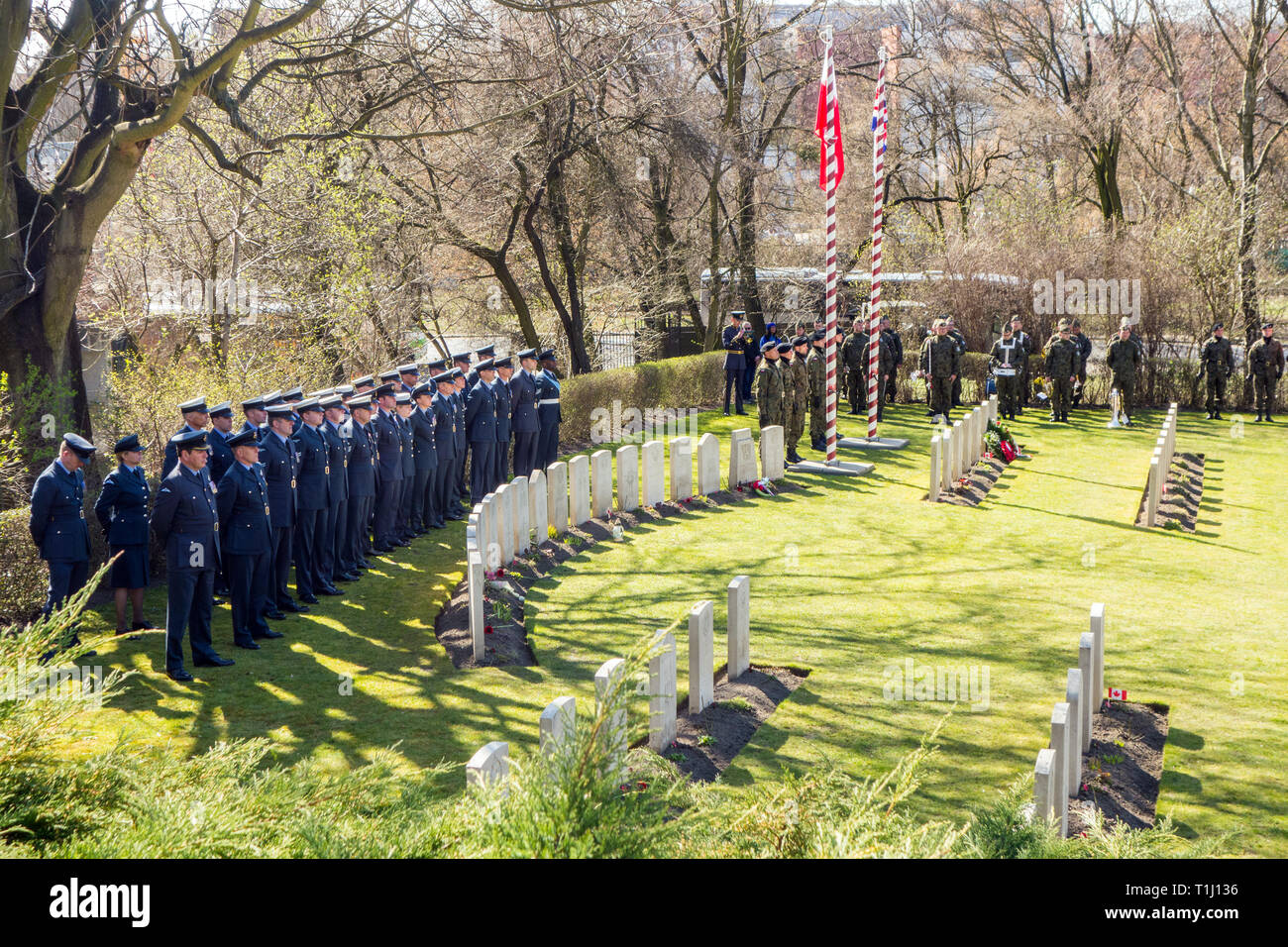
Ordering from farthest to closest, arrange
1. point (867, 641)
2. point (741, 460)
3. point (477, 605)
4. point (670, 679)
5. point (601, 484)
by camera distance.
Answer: point (741, 460) → point (601, 484) → point (867, 641) → point (477, 605) → point (670, 679)

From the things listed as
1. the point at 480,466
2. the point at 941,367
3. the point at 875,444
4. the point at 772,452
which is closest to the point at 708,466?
the point at 772,452

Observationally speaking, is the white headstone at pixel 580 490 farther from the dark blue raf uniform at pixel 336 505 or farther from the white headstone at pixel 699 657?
the white headstone at pixel 699 657

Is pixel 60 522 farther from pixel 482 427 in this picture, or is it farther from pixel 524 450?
pixel 524 450

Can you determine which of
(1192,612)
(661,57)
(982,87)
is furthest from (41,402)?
(982,87)

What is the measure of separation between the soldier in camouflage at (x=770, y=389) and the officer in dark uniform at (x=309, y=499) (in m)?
8.05

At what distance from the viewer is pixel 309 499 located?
36.7ft

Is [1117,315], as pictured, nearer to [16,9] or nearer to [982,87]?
[982,87]

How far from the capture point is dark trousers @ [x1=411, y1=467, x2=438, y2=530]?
13.9 m

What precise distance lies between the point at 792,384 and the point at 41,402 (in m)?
11.0

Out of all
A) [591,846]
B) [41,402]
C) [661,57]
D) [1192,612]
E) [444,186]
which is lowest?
[1192,612]

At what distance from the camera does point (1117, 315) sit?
87.2ft

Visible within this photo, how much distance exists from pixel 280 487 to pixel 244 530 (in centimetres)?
102

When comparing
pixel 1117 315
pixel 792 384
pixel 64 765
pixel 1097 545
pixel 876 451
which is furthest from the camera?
pixel 1117 315

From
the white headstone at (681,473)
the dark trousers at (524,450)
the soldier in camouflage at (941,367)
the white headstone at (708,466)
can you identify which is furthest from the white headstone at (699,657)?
the soldier in camouflage at (941,367)
